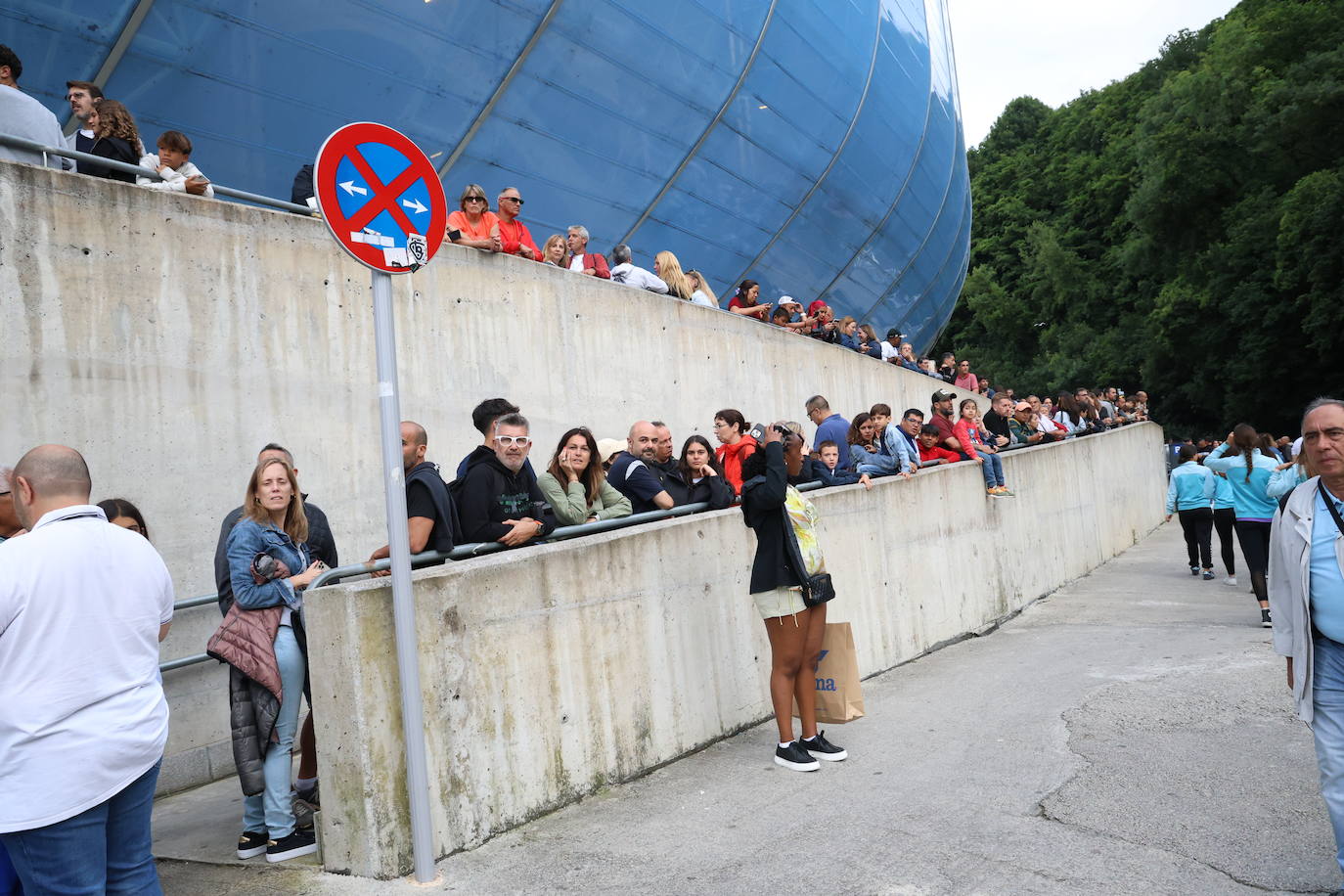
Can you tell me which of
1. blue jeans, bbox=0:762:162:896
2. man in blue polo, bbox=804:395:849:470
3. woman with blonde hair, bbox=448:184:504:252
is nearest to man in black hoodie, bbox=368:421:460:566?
blue jeans, bbox=0:762:162:896

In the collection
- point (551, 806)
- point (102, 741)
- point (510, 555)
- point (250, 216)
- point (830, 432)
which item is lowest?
point (551, 806)

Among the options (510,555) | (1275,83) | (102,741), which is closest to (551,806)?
(510,555)

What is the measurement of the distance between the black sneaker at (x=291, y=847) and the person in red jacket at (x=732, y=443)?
280 centimetres

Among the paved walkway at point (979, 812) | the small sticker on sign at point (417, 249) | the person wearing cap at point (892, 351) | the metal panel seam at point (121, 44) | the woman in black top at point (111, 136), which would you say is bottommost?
the paved walkway at point (979, 812)

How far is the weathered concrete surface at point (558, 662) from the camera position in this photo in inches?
166

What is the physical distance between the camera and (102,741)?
295 centimetres

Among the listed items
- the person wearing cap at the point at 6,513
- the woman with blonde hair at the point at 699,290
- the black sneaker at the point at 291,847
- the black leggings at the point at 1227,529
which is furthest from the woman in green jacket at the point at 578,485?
the black leggings at the point at 1227,529

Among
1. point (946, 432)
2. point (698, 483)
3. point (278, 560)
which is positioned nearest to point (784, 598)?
point (698, 483)

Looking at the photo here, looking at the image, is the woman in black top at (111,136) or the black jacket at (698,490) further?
the black jacket at (698,490)

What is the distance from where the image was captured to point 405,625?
162 inches

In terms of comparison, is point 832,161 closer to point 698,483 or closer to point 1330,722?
point 698,483

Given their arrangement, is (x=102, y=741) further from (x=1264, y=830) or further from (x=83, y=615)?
(x=1264, y=830)

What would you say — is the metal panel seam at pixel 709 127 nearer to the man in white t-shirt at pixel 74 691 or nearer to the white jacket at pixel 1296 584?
the white jacket at pixel 1296 584

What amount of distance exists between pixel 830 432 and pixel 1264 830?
5583mm
